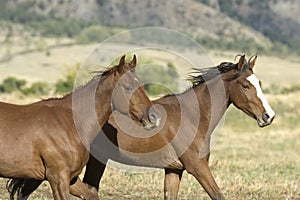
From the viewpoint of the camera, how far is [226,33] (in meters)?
132

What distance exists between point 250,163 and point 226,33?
11815 cm

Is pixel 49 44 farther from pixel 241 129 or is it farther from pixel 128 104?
pixel 128 104

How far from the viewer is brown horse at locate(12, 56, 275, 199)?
30.2 ft

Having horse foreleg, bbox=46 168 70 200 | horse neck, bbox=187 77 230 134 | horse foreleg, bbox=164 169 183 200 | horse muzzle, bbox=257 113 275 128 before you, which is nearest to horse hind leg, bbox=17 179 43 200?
horse foreleg, bbox=46 168 70 200

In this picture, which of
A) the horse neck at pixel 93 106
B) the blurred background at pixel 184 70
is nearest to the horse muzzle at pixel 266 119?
the horse neck at pixel 93 106

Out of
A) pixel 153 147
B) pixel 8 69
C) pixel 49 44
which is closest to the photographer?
pixel 153 147

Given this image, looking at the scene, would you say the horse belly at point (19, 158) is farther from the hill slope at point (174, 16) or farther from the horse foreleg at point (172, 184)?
the hill slope at point (174, 16)

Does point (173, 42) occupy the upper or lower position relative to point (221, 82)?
lower

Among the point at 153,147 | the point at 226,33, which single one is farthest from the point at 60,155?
the point at 226,33

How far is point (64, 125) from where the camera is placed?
8141 millimetres

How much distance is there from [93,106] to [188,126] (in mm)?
1589

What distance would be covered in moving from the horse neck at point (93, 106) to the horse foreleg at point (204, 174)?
1395 mm

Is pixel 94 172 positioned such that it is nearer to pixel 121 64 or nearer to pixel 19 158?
pixel 19 158

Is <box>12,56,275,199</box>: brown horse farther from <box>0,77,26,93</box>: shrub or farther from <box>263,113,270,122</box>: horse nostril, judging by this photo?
<box>0,77,26,93</box>: shrub
